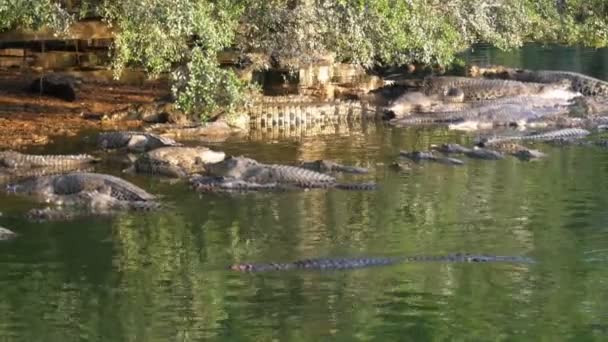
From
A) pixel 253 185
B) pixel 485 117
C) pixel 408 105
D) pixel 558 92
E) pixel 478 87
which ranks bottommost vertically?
pixel 253 185

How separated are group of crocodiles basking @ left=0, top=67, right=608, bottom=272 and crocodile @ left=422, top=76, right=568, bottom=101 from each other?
145cm

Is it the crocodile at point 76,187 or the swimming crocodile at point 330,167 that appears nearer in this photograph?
the crocodile at point 76,187

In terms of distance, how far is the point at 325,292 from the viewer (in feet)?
29.4

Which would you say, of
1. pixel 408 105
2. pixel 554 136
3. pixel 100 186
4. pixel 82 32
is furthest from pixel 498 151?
pixel 82 32

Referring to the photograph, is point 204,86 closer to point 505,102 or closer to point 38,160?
point 38,160

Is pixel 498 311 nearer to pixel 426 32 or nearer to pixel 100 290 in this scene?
pixel 100 290

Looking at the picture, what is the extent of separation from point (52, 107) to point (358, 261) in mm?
12388

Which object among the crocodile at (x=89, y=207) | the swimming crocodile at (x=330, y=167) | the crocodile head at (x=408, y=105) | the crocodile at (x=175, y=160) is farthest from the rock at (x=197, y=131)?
the crocodile at (x=89, y=207)

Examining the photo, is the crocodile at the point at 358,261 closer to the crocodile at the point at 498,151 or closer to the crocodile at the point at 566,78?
the crocodile at the point at 498,151

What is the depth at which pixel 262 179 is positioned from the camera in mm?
14477

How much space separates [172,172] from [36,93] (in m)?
7.65

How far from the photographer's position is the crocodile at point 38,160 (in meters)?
15.3

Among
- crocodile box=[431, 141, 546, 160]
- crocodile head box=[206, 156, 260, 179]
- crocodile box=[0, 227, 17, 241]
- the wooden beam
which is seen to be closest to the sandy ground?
the wooden beam

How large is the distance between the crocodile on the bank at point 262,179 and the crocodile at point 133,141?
2.28 meters
